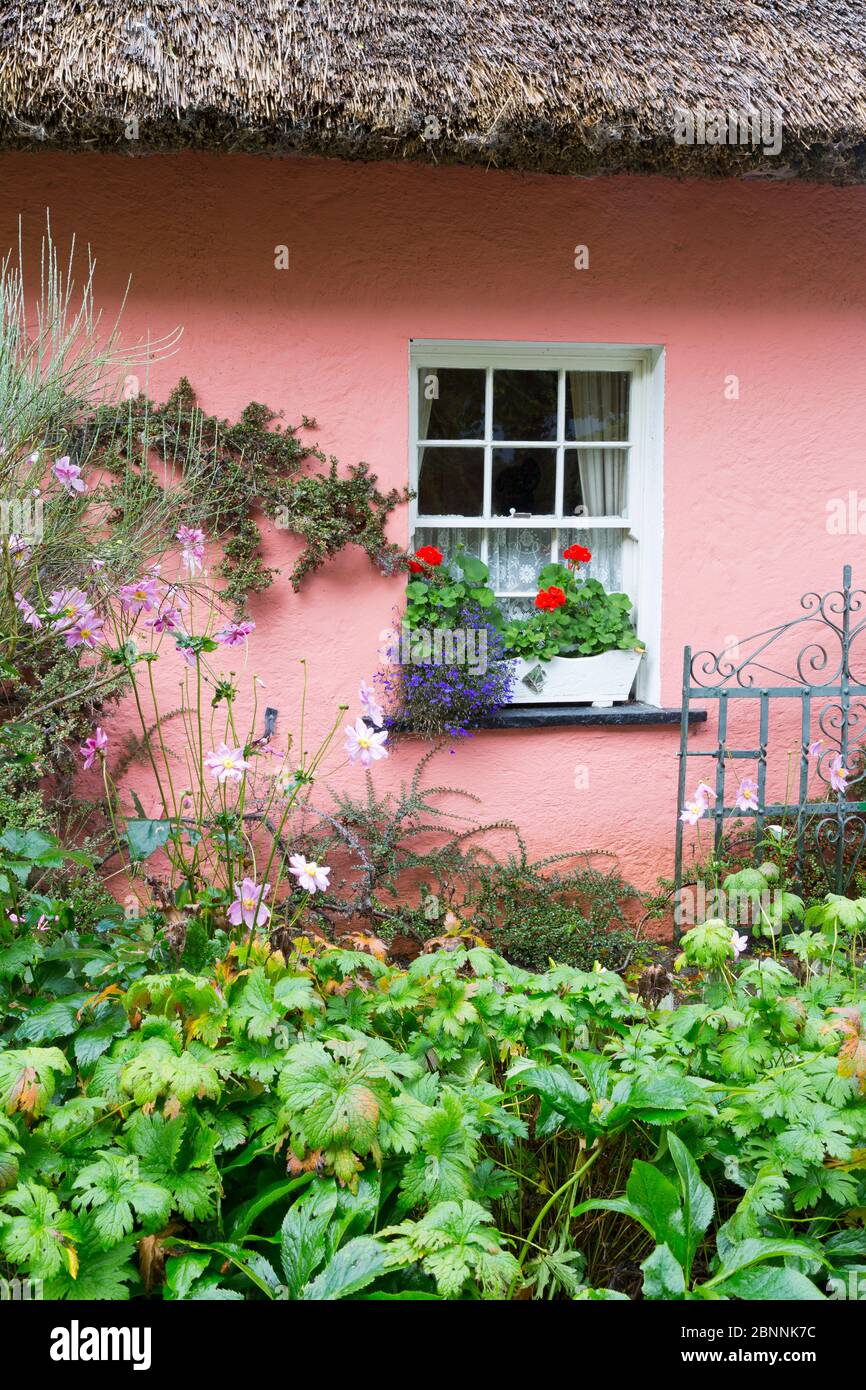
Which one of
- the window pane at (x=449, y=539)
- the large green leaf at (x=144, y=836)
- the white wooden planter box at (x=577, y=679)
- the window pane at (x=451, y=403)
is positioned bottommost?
the large green leaf at (x=144, y=836)

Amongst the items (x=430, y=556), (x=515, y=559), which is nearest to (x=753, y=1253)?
(x=430, y=556)

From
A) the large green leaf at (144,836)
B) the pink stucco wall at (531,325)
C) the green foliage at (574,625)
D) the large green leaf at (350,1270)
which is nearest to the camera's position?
the large green leaf at (350,1270)

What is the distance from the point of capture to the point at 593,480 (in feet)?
15.2

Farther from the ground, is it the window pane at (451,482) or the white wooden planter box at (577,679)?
the window pane at (451,482)

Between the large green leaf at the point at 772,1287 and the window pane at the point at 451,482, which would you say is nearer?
the large green leaf at the point at 772,1287

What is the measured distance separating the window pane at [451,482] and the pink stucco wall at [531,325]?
11.5 inches

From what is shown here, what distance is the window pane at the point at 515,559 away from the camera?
4613mm

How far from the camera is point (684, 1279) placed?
1.53 metres

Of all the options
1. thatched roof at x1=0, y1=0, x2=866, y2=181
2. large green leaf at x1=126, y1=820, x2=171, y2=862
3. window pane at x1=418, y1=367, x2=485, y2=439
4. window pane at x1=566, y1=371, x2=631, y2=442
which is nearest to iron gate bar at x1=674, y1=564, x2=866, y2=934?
window pane at x1=566, y1=371, x2=631, y2=442

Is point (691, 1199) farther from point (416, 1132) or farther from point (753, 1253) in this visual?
point (416, 1132)

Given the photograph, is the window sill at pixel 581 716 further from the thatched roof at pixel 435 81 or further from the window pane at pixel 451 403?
the thatched roof at pixel 435 81

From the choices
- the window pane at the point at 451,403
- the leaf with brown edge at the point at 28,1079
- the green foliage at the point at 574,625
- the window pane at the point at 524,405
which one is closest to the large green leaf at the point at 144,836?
the leaf with brown edge at the point at 28,1079

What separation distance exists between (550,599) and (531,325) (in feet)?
3.57

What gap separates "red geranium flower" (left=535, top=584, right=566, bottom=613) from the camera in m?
4.39
